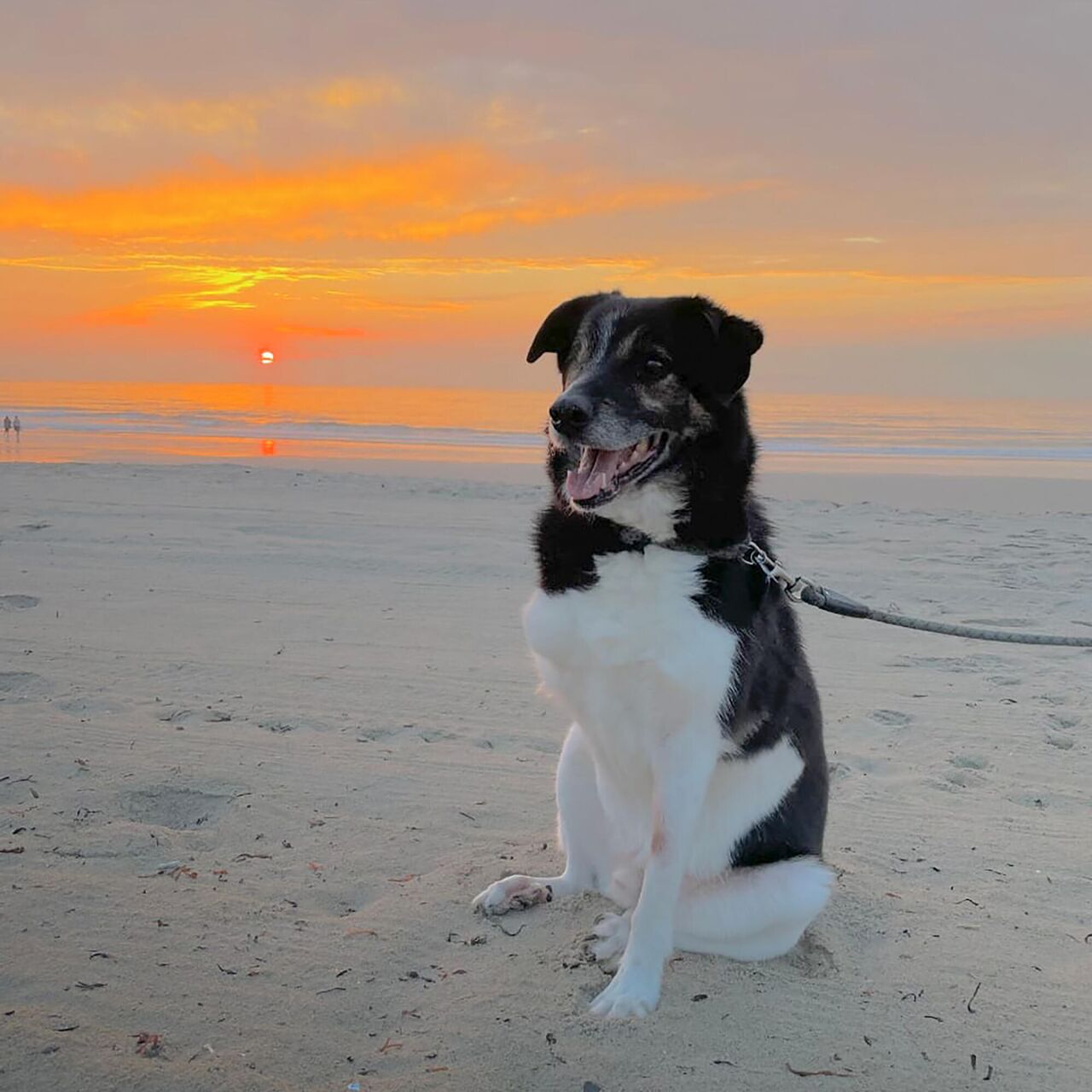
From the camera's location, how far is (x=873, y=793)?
4078 mm

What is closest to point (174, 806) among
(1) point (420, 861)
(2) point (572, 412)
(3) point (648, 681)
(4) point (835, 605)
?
(1) point (420, 861)

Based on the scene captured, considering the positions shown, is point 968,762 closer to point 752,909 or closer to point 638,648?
point 752,909

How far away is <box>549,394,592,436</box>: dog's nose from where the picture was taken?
2744 mm

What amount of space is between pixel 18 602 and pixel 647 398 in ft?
16.1

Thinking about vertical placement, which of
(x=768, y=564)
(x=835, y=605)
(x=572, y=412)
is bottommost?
(x=835, y=605)

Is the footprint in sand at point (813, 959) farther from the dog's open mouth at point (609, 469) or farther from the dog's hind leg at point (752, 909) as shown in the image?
the dog's open mouth at point (609, 469)

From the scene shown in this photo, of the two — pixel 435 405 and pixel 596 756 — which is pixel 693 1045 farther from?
pixel 435 405

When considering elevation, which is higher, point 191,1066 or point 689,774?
point 689,774

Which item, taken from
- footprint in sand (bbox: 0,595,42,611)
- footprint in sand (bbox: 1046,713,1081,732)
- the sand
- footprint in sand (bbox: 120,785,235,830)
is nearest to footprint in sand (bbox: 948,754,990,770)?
the sand

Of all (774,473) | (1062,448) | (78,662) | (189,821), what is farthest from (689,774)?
(1062,448)

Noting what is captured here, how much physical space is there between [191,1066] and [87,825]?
1.34m

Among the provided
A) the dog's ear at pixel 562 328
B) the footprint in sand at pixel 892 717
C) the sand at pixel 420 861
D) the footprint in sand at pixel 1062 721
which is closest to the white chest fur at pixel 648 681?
the sand at pixel 420 861

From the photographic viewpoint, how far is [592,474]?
2.82m

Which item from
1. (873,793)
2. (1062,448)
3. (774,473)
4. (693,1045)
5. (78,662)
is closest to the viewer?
(693,1045)
